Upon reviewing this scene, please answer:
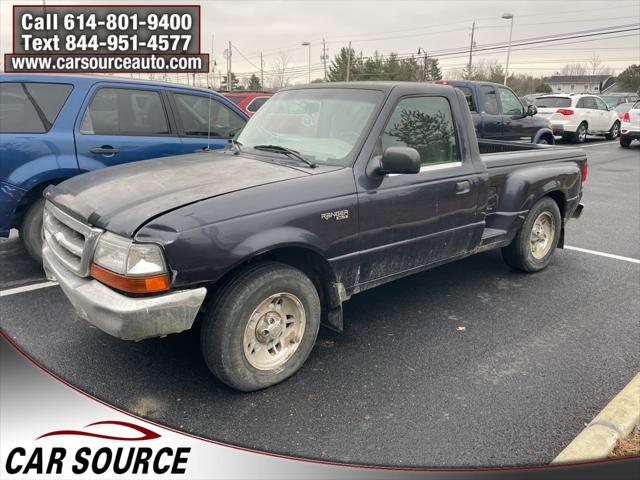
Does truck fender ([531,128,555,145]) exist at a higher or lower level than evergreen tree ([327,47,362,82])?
lower

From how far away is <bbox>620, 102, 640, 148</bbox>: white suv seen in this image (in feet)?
58.2

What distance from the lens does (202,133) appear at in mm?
6160

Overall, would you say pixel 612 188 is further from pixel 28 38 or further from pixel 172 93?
pixel 28 38

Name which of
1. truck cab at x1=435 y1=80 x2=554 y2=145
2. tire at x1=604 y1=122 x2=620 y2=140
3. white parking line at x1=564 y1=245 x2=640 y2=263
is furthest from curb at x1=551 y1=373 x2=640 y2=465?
tire at x1=604 y1=122 x2=620 y2=140

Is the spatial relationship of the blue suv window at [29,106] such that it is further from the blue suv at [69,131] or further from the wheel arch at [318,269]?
the wheel arch at [318,269]

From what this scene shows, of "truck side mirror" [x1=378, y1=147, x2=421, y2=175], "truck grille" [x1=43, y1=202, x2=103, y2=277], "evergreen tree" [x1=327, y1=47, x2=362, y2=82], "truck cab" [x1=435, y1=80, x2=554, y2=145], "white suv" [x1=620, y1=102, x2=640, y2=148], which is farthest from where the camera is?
"evergreen tree" [x1=327, y1=47, x2=362, y2=82]

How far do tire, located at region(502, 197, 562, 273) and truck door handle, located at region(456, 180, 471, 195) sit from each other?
1.19 metres

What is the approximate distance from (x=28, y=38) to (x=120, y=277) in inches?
564

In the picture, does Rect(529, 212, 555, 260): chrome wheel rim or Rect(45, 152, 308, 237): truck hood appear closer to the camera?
Rect(45, 152, 308, 237): truck hood

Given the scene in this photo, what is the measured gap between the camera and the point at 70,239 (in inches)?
127

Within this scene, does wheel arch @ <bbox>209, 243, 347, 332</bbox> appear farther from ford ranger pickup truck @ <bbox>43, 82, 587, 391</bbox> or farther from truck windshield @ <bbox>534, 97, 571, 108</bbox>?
truck windshield @ <bbox>534, 97, 571, 108</bbox>

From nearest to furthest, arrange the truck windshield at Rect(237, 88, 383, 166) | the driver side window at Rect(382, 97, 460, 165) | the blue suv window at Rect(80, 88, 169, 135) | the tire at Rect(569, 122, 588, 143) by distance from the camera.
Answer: the truck windshield at Rect(237, 88, 383, 166)
the driver side window at Rect(382, 97, 460, 165)
the blue suv window at Rect(80, 88, 169, 135)
the tire at Rect(569, 122, 588, 143)

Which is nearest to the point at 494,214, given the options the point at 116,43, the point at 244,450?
the point at 244,450

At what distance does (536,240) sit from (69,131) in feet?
15.8
